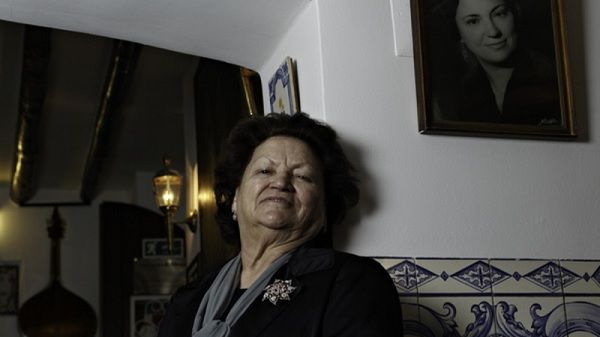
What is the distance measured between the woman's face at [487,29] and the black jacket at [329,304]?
2.42ft

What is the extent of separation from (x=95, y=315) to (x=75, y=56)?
11.4 ft

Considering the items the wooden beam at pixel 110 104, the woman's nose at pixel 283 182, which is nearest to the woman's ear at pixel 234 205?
the woman's nose at pixel 283 182

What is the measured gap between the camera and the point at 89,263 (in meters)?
8.10

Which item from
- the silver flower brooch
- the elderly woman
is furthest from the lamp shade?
the silver flower brooch

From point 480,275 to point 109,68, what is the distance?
319 centimetres

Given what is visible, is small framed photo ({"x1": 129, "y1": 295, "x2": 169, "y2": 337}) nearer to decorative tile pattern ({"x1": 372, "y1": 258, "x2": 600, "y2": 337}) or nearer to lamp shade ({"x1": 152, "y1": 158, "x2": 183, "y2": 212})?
lamp shade ({"x1": 152, "y1": 158, "x2": 183, "y2": 212})

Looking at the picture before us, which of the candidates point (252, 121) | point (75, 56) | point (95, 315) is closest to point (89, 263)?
point (95, 315)

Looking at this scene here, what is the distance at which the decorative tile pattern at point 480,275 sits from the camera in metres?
2.28

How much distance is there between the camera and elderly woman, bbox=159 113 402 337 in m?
1.90

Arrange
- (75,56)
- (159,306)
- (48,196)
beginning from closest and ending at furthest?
(75,56) < (159,306) < (48,196)

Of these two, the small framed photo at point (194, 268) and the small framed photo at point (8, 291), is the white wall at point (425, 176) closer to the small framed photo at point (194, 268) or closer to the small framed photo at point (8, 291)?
the small framed photo at point (194, 268)

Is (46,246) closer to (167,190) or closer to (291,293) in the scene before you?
(167,190)

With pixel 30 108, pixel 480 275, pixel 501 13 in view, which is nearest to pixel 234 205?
pixel 480 275

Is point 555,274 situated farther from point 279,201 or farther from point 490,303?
point 279,201
